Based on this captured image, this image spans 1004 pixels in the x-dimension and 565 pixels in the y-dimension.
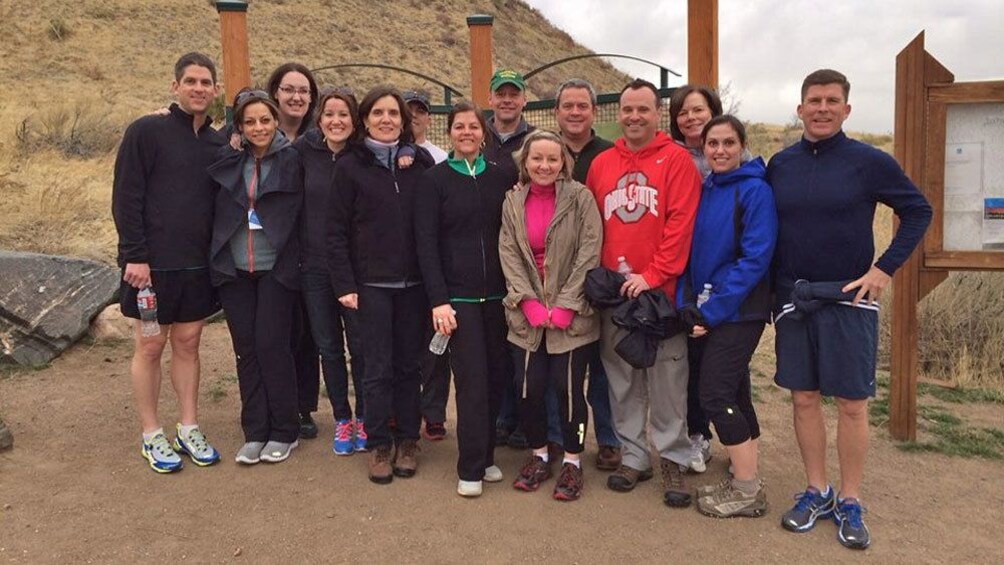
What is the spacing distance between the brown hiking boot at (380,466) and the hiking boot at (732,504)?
1587 mm

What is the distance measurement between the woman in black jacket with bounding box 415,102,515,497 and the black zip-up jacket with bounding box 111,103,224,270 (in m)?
1.22

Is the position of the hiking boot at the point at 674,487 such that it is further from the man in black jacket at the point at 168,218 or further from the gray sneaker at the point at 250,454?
the man in black jacket at the point at 168,218

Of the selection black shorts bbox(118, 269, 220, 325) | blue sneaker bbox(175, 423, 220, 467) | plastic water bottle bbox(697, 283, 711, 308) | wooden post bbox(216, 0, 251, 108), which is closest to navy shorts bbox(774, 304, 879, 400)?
plastic water bottle bbox(697, 283, 711, 308)

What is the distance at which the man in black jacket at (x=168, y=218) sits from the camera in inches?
151

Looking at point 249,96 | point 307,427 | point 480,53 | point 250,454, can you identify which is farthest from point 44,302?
point 480,53

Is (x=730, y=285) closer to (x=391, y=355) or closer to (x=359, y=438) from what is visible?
(x=391, y=355)

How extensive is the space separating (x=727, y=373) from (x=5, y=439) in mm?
4092

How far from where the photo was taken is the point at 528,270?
3.67m

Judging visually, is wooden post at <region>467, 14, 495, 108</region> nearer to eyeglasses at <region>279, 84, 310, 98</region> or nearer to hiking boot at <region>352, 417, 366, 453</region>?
eyeglasses at <region>279, 84, 310, 98</region>

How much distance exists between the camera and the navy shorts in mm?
3268

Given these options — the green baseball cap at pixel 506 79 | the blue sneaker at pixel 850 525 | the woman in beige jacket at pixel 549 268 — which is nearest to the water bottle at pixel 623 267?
the woman in beige jacket at pixel 549 268

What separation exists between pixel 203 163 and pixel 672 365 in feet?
8.71

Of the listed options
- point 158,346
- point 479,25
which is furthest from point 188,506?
point 479,25

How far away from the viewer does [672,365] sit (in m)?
3.70
